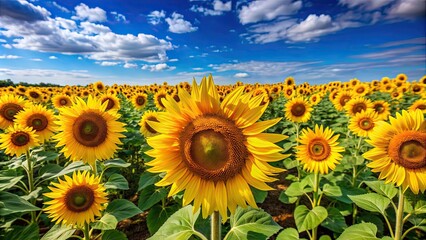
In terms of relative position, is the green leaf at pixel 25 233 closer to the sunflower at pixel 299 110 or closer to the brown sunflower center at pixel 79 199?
the brown sunflower center at pixel 79 199

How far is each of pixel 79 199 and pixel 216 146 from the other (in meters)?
2.37

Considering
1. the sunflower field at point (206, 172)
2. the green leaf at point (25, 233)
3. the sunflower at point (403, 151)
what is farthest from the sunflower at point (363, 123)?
the green leaf at point (25, 233)

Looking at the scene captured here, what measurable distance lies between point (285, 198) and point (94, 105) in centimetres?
382

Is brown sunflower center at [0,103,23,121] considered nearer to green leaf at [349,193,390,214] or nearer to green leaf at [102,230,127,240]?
green leaf at [102,230,127,240]

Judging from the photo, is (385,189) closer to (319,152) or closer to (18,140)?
(319,152)

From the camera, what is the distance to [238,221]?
252 cm

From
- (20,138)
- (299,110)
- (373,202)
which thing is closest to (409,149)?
(373,202)

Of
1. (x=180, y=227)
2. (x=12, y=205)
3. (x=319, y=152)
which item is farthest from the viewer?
(x=319, y=152)

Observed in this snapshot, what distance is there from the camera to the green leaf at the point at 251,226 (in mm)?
2338

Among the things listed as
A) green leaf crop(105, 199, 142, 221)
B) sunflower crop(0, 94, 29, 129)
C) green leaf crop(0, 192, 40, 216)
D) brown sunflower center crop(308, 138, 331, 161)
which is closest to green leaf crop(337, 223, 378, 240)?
brown sunflower center crop(308, 138, 331, 161)

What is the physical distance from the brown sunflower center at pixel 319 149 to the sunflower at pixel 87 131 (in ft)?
10.7

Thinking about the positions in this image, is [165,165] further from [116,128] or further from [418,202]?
[418,202]

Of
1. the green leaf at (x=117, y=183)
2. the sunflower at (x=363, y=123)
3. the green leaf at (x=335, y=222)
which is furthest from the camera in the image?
the sunflower at (x=363, y=123)

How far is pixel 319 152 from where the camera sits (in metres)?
4.78
